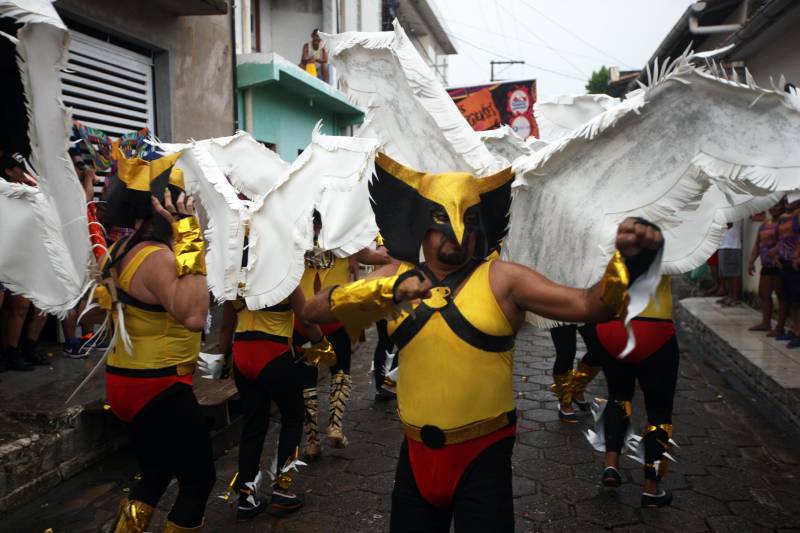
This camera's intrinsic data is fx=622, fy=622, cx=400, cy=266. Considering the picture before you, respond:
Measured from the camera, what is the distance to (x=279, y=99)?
1279 centimetres

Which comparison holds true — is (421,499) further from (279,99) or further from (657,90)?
(279,99)

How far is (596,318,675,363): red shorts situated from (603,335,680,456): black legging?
0.04 m

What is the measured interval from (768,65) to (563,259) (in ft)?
32.0

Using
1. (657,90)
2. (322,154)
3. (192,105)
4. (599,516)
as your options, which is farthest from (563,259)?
(192,105)

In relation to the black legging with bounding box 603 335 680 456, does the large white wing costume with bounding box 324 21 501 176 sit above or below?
above

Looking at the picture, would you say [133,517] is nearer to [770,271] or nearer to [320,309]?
[320,309]

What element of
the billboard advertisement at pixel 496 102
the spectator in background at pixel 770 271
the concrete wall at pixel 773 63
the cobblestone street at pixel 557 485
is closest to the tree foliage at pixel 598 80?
the billboard advertisement at pixel 496 102

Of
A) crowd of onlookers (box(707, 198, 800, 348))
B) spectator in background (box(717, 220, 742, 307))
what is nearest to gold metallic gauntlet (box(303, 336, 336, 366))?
crowd of onlookers (box(707, 198, 800, 348))

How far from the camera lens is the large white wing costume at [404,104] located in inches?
101

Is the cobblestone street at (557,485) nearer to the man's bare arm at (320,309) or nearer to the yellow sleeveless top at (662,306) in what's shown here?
the yellow sleeveless top at (662,306)

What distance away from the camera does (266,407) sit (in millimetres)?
3994

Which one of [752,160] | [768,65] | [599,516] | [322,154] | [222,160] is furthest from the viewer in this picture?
[768,65]

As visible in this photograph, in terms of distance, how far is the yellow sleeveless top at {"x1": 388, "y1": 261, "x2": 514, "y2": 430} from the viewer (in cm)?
237

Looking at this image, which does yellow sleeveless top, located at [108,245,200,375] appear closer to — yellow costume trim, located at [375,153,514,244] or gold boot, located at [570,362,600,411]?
yellow costume trim, located at [375,153,514,244]
